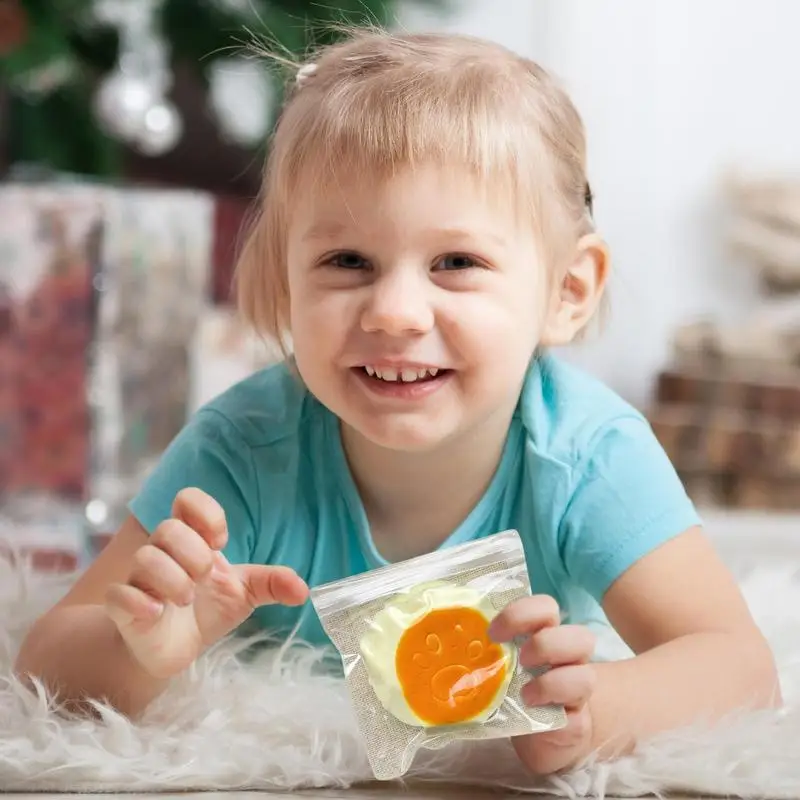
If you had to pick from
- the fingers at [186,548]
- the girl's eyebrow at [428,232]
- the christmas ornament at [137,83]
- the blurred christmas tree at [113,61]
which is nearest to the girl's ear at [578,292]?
the girl's eyebrow at [428,232]

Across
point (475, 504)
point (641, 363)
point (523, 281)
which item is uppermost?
point (523, 281)

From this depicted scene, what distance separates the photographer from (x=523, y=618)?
749 millimetres

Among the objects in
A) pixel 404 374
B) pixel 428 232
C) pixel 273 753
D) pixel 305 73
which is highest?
pixel 305 73

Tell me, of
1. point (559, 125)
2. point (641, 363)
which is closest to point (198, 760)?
point (559, 125)

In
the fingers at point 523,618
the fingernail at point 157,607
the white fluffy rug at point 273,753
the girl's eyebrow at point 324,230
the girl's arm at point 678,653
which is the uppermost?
the girl's eyebrow at point 324,230

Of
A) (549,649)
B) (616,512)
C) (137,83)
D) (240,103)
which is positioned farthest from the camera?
(240,103)

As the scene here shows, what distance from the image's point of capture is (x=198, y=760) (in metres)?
0.78

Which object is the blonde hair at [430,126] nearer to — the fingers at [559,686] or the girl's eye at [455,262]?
the girl's eye at [455,262]

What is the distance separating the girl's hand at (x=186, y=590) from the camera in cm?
78

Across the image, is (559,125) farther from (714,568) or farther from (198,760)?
(198,760)

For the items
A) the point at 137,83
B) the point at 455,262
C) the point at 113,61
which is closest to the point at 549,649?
the point at 455,262

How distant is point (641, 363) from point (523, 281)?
1.84 m

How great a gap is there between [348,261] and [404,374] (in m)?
0.09

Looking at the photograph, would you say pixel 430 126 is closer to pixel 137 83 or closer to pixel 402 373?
pixel 402 373
